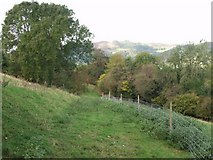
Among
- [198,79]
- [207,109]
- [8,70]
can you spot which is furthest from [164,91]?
[8,70]

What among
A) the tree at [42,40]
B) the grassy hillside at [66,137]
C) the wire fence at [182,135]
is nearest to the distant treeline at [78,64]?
the tree at [42,40]

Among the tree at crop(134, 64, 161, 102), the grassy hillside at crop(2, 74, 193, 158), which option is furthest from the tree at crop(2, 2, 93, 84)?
the grassy hillside at crop(2, 74, 193, 158)

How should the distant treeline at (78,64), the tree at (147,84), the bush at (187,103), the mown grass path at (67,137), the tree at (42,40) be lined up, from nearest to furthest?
1. the mown grass path at (67,137)
2. the tree at (42,40)
3. the distant treeline at (78,64)
4. the bush at (187,103)
5. the tree at (147,84)

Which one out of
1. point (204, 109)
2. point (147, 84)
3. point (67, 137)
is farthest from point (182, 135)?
point (147, 84)

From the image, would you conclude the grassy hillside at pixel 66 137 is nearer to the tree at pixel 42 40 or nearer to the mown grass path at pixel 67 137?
the mown grass path at pixel 67 137

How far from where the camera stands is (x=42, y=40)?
33812 millimetres

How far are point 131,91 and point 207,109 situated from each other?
15264 millimetres

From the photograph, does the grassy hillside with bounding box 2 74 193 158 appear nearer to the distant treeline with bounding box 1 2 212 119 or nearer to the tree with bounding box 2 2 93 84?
the tree with bounding box 2 2 93 84

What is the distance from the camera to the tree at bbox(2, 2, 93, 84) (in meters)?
34.6

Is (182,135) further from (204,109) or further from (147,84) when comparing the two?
(147,84)

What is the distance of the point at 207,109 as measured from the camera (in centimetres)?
4100

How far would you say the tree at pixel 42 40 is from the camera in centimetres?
3459

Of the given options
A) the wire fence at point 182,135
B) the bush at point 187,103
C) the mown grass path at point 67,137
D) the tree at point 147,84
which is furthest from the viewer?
the tree at point 147,84

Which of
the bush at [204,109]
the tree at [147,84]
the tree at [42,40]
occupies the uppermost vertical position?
the tree at [42,40]
